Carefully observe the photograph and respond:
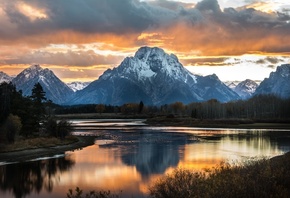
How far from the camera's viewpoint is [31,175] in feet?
147

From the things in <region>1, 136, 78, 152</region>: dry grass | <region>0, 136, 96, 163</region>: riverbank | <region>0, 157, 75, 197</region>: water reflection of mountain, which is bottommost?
<region>0, 157, 75, 197</region>: water reflection of mountain

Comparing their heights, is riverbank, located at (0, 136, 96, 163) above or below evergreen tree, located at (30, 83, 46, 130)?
below

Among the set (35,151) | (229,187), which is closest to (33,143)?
(35,151)

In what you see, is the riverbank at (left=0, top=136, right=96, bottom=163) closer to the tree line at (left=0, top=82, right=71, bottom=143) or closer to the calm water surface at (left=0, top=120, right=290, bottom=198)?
the calm water surface at (left=0, top=120, right=290, bottom=198)

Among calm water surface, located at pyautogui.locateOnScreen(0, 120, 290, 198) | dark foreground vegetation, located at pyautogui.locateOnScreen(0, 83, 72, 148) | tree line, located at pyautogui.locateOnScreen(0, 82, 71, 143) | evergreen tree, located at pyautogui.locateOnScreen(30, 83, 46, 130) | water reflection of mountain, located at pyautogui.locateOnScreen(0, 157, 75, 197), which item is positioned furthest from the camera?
evergreen tree, located at pyautogui.locateOnScreen(30, 83, 46, 130)

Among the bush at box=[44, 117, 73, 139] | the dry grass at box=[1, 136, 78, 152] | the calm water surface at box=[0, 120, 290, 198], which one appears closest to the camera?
the calm water surface at box=[0, 120, 290, 198]

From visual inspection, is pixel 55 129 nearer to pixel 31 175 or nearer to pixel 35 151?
pixel 35 151

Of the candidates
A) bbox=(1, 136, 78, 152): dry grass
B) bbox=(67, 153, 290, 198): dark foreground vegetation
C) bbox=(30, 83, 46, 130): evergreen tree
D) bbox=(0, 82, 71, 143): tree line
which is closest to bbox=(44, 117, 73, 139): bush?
bbox=(0, 82, 71, 143): tree line

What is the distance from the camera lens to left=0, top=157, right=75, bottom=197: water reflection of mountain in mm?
37594

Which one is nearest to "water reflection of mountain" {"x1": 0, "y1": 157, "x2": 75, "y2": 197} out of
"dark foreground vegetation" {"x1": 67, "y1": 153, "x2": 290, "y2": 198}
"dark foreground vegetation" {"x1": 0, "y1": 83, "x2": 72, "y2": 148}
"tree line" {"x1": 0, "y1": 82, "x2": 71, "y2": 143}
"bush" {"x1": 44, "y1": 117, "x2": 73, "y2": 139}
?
"dark foreground vegetation" {"x1": 0, "y1": 83, "x2": 72, "y2": 148}

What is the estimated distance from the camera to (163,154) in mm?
60875

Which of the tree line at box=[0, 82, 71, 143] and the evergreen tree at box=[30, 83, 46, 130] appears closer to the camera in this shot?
the tree line at box=[0, 82, 71, 143]

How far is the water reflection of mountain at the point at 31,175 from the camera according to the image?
123ft

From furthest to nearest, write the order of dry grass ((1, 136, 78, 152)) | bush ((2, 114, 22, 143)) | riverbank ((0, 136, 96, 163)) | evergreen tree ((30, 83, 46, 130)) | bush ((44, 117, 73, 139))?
evergreen tree ((30, 83, 46, 130)) < bush ((44, 117, 73, 139)) < bush ((2, 114, 22, 143)) < dry grass ((1, 136, 78, 152)) < riverbank ((0, 136, 96, 163))
